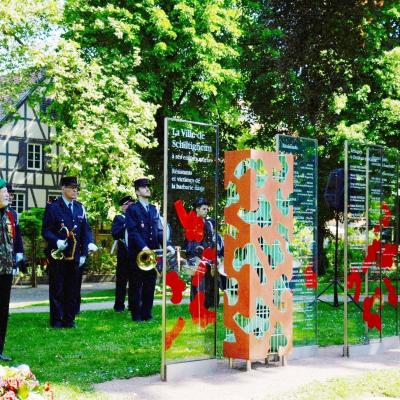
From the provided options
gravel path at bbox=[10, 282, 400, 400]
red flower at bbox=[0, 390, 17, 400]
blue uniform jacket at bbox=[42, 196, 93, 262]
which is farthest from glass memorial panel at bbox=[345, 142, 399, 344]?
red flower at bbox=[0, 390, 17, 400]

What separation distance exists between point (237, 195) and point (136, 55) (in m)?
18.7

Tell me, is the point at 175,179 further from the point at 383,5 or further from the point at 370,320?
the point at 383,5

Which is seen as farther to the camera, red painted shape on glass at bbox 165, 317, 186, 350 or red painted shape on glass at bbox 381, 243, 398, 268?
red painted shape on glass at bbox 381, 243, 398, 268

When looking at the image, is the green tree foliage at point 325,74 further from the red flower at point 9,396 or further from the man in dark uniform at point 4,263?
the red flower at point 9,396

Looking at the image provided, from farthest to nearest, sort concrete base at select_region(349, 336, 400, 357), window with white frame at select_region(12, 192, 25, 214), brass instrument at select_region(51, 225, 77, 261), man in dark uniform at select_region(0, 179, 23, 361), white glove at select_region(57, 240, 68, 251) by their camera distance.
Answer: window with white frame at select_region(12, 192, 25, 214), brass instrument at select_region(51, 225, 77, 261), white glove at select_region(57, 240, 68, 251), concrete base at select_region(349, 336, 400, 357), man in dark uniform at select_region(0, 179, 23, 361)

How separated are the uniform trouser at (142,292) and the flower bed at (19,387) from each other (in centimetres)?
802

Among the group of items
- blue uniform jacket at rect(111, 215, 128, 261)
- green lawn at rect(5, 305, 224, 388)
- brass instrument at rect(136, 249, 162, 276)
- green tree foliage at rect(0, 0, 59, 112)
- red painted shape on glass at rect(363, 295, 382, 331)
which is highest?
green tree foliage at rect(0, 0, 59, 112)

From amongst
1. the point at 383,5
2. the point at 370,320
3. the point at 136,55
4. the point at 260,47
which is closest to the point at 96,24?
the point at 136,55

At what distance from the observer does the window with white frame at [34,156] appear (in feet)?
124

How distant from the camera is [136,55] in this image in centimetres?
2669

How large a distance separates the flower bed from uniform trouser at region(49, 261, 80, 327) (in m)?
7.02

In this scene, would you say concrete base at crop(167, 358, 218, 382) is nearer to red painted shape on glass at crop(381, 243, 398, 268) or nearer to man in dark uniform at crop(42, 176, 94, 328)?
red painted shape on glass at crop(381, 243, 398, 268)

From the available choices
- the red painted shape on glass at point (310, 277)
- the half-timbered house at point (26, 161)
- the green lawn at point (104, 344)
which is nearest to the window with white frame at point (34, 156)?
the half-timbered house at point (26, 161)

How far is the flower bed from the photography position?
15.8 feet
